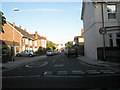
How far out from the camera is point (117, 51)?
17.6m

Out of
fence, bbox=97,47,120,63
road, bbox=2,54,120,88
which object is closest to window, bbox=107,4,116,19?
fence, bbox=97,47,120,63

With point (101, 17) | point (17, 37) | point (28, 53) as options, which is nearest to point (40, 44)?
point (17, 37)

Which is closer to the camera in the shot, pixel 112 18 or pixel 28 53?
pixel 112 18

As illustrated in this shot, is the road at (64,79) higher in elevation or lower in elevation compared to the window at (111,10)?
lower

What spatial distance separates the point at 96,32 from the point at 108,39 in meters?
1.70

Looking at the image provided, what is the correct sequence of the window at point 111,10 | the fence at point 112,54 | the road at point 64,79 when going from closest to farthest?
1. the road at point 64,79
2. the fence at point 112,54
3. the window at point 111,10

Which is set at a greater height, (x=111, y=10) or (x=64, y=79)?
(x=111, y=10)

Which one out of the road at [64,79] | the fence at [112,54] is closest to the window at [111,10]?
the fence at [112,54]

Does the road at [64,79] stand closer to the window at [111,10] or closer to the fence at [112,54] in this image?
the fence at [112,54]

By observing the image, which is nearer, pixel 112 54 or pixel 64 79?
pixel 64 79

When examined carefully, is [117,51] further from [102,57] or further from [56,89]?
[56,89]

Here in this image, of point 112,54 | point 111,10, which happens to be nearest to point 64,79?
point 112,54

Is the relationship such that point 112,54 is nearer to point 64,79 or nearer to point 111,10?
point 111,10

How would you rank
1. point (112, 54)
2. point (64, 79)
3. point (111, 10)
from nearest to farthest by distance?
point (64, 79), point (112, 54), point (111, 10)
